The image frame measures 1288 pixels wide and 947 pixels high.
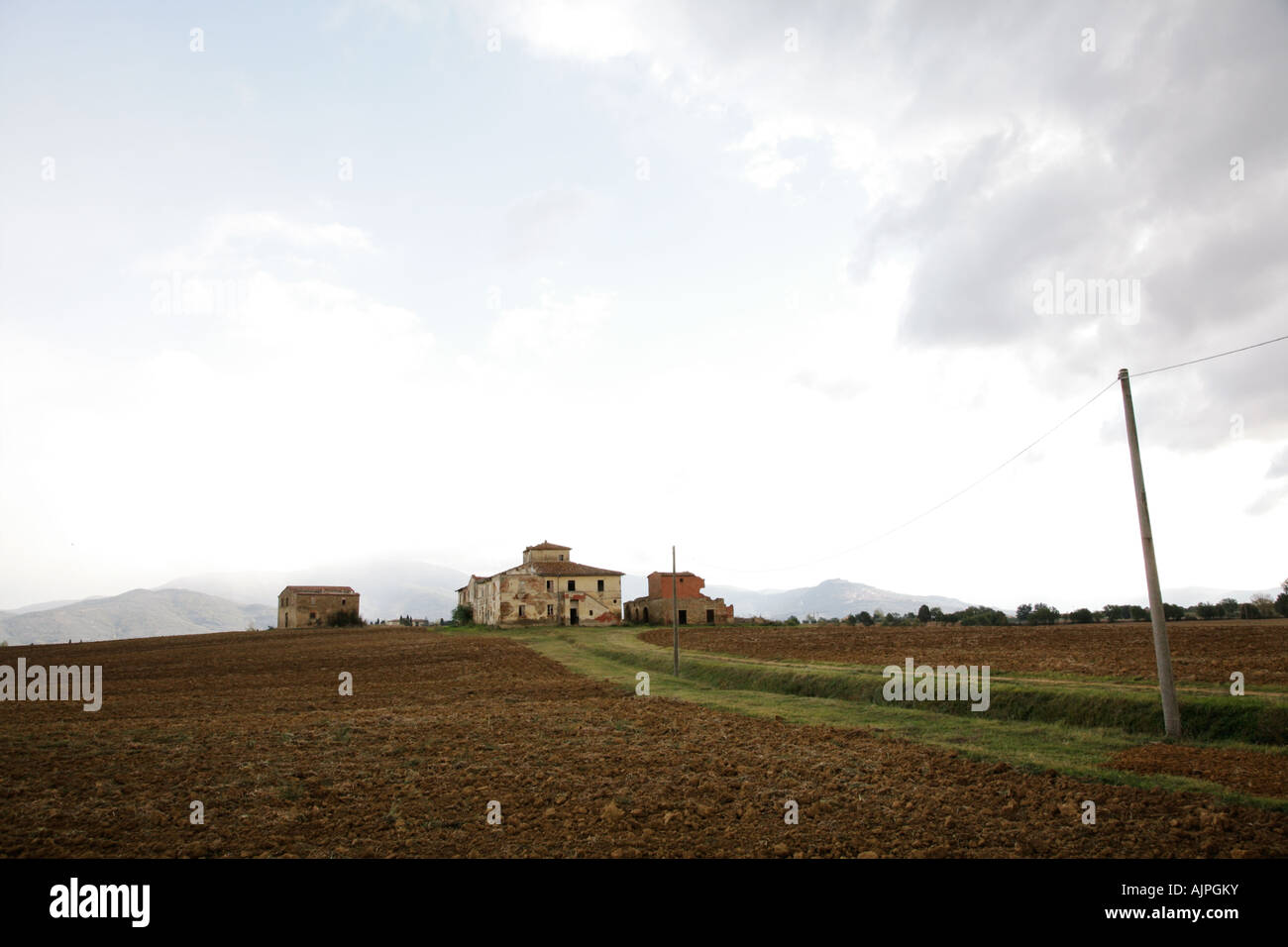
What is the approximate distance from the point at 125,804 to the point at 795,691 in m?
20.6

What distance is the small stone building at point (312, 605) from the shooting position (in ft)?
289

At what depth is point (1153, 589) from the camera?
1509 centimetres

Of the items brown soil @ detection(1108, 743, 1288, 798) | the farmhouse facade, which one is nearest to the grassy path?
brown soil @ detection(1108, 743, 1288, 798)

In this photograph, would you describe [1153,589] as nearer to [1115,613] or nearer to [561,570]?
[1115,613]

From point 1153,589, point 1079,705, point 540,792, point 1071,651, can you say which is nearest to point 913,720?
point 1079,705

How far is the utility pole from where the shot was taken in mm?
14758

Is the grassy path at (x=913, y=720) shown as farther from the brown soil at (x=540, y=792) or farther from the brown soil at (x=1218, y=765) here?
the brown soil at (x=540, y=792)

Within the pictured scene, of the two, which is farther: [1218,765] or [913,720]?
[913,720]

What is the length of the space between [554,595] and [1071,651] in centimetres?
5379

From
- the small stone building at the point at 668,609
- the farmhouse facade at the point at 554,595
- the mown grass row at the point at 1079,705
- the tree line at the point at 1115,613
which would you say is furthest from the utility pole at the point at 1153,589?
the farmhouse facade at the point at 554,595

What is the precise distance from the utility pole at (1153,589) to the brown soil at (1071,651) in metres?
4.47

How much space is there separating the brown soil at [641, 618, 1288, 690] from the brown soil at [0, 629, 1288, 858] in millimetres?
10891
